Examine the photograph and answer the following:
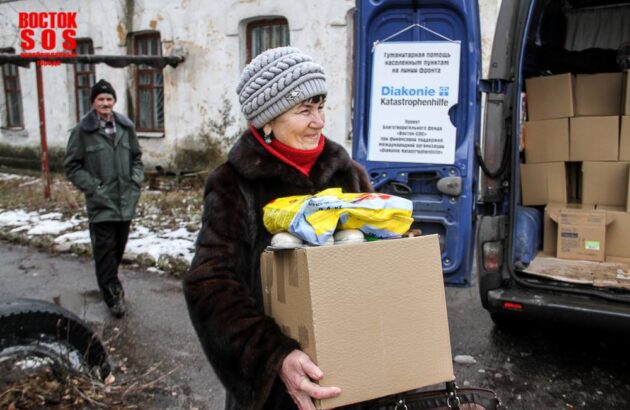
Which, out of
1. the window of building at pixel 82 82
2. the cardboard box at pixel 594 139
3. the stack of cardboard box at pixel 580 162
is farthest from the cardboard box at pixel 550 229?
the window of building at pixel 82 82

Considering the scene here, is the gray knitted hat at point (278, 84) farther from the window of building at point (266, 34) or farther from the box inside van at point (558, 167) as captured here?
the window of building at point (266, 34)

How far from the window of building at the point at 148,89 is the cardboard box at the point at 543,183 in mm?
9315

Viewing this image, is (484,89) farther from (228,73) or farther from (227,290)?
(228,73)

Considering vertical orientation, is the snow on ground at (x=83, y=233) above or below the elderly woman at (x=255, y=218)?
below

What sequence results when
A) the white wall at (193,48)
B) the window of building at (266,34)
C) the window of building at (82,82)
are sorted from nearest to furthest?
the white wall at (193,48) → the window of building at (266,34) → the window of building at (82,82)

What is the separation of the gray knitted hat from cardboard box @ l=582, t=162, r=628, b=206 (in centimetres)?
350

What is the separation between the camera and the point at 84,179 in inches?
182

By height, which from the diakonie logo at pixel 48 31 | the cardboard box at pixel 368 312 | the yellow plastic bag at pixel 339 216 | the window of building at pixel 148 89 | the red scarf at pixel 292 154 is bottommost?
the cardboard box at pixel 368 312

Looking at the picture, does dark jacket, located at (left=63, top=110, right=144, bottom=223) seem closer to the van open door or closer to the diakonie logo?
the van open door

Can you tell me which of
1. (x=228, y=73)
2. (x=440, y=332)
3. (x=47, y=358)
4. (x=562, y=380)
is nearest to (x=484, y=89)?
(x=562, y=380)

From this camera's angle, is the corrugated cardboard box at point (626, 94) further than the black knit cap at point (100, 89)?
No

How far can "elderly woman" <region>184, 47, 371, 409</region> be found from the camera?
5.05 ft

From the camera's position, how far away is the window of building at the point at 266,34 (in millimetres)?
10398

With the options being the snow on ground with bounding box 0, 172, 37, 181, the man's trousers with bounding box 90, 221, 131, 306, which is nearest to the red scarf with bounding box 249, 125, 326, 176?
the man's trousers with bounding box 90, 221, 131, 306
